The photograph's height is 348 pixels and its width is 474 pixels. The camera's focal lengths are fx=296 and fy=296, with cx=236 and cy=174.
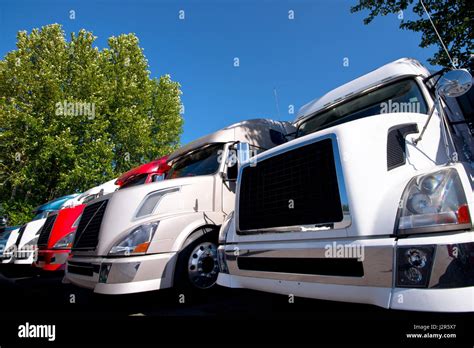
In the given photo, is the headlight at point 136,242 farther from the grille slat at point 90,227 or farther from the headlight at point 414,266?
the headlight at point 414,266

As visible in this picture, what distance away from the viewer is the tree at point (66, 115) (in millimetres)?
19031

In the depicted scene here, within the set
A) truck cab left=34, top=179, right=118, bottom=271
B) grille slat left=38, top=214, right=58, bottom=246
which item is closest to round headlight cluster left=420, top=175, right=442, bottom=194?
truck cab left=34, top=179, right=118, bottom=271

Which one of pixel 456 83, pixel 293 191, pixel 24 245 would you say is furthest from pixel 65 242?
pixel 456 83

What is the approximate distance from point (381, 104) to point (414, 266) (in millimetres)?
2366

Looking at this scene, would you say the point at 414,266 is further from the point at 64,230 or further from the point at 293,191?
the point at 64,230

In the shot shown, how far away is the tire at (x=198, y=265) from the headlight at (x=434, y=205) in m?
2.86

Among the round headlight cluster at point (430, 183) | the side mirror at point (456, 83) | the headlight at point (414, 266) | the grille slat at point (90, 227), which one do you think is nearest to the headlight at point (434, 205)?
the round headlight cluster at point (430, 183)

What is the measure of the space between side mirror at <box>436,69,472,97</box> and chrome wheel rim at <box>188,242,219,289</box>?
3.37 meters

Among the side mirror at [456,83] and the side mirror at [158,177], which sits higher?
the side mirror at [456,83]

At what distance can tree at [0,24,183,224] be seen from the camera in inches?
749

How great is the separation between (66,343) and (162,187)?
88.6 inches

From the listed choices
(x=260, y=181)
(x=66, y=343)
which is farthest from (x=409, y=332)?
(x=66, y=343)

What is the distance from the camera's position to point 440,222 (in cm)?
198

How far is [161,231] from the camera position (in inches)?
157
